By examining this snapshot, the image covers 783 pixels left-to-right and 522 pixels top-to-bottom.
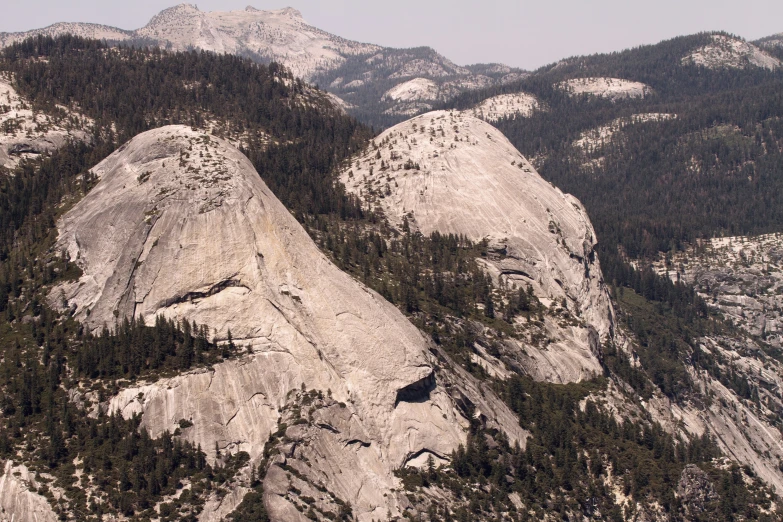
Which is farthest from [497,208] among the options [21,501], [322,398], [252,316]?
[21,501]

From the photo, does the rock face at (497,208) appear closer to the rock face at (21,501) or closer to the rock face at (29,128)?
the rock face at (29,128)

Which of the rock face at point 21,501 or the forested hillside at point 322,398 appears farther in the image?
the forested hillside at point 322,398

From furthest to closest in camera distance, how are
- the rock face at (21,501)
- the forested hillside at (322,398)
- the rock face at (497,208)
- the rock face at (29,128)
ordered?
the rock face at (29,128)
the rock face at (497,208)
the forested hillside at (322,398)
the rock face at (21,501)

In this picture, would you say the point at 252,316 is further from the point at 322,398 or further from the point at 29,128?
the point at 29,128

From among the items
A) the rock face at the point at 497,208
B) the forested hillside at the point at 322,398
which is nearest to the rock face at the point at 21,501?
the forested hillside at the point at 322,398

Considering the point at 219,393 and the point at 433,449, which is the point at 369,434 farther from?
the point at 219,393

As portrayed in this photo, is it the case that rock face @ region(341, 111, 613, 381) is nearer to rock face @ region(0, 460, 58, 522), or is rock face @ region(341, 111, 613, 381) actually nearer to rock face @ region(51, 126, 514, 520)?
rock face @ region(51, 126, 514, 520)
